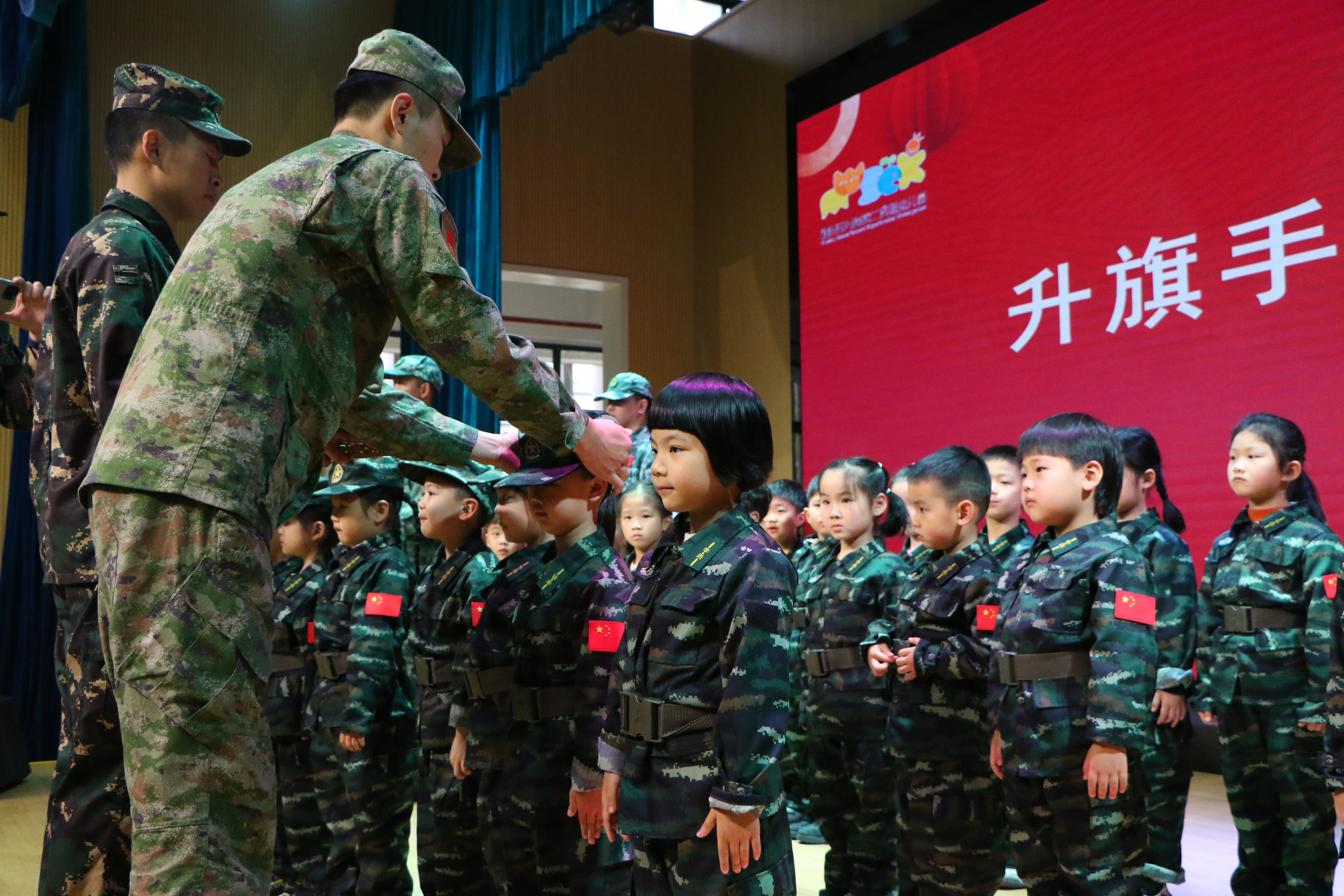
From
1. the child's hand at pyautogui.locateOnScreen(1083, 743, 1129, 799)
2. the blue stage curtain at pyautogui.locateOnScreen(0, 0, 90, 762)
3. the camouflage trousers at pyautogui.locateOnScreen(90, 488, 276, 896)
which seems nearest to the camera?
the camouflage trousers at pyautogui.locateOnScreen(90, 488, 276, 896)

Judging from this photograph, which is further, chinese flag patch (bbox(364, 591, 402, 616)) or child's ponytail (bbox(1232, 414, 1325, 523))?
child's ponytail (bbox(1232, 414, 1325, 523))

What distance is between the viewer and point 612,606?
2496 millimetres

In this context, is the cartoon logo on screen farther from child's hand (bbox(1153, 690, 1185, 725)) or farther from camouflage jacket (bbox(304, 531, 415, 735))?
camouflage jacket (bbox(304, 531, 415, 735))

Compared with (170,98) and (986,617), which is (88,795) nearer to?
(170,98)

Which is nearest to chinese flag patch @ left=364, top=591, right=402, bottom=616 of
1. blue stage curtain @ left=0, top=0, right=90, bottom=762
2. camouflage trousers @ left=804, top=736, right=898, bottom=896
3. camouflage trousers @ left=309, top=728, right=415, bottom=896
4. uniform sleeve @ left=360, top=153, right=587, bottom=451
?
camouflage trousers @ left=309, top=728, right=415, bottom=896

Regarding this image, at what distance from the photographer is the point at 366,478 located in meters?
3.47

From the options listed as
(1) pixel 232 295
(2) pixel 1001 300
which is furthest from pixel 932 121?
(1) pixel 232 295

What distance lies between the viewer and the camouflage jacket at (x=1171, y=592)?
3496mm

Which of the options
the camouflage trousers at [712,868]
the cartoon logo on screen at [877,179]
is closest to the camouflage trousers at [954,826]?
the camouflage trousers at [712,868]

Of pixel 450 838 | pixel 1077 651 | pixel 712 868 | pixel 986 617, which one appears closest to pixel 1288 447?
pixel 986 617

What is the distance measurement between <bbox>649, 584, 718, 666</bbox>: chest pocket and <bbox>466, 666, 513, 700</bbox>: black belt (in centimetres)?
76

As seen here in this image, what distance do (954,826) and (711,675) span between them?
1295 millimetres

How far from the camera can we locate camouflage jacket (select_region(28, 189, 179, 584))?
6.10ft

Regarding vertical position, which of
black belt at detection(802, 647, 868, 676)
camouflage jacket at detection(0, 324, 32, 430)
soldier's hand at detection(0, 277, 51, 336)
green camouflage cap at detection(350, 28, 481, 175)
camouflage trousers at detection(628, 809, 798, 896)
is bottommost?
camouflage trousers at detection(628, 809, 798, 896)
